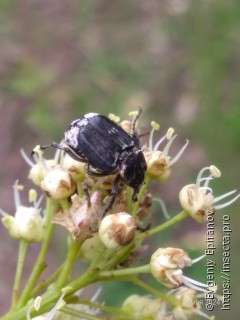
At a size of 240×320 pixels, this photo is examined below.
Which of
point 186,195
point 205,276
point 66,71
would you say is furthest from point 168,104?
point 186,195

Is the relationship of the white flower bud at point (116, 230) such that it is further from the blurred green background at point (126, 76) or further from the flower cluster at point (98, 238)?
the blurred green background at point (126, 76)

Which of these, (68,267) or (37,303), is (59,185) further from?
(37,303)

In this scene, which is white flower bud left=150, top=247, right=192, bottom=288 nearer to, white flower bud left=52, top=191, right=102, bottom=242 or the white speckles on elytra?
white flower bud left=52, top=191, right=102, bottom=242

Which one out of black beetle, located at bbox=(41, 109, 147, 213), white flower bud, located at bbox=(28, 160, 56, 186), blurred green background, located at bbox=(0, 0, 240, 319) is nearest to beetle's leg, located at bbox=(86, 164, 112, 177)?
black beetle, located at bbox=(41, 109, 147, 213)

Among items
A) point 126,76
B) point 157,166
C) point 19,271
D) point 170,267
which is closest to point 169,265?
point 170,267

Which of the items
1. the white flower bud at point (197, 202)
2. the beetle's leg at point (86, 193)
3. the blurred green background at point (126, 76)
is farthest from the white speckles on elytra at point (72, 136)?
the blurred green background at point (126, 76)

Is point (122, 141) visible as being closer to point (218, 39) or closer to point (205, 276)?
point (205, 276)
